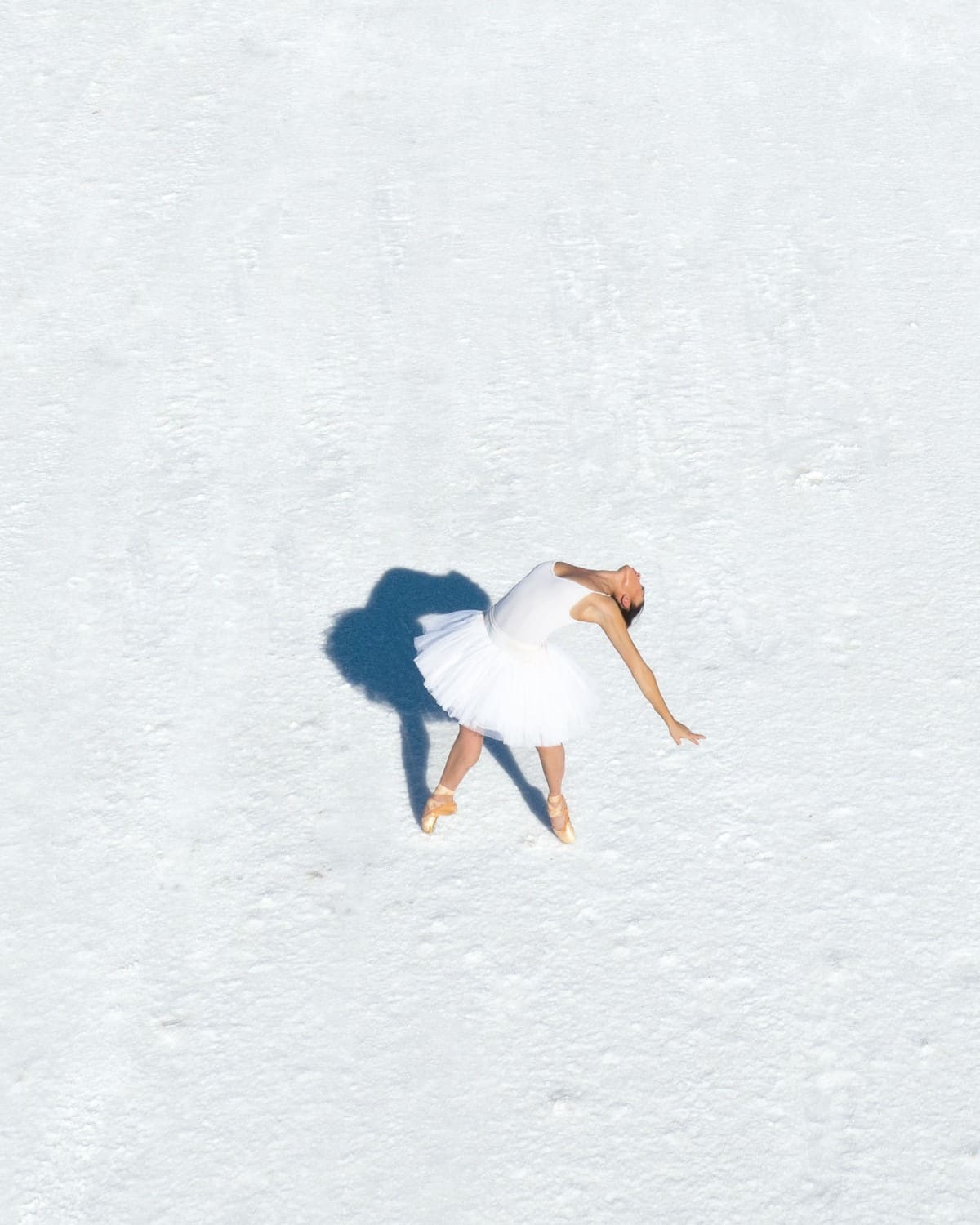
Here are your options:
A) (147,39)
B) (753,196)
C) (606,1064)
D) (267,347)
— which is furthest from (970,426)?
(147,39)

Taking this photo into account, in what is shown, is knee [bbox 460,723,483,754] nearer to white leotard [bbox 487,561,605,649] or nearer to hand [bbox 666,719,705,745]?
white leotard [bbox 487,561,605,649]

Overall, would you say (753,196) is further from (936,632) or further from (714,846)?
(714,846)

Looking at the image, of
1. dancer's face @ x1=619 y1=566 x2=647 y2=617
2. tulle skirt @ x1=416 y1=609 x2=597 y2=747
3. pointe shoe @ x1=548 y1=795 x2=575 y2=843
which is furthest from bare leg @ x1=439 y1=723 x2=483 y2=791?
dancer's face @ x1=619 y1=566 x2=647 y2=617

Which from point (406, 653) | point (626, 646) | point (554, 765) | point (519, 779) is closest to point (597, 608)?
point (626, 646)

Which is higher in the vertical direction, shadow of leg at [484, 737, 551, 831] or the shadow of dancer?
the shadow of dancer

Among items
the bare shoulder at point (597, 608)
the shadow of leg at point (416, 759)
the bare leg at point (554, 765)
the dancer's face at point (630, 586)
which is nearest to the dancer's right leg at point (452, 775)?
the shadow of leg at point (416, 759)

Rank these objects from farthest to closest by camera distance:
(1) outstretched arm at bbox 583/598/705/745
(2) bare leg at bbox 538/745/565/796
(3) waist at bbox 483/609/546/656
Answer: (2) bare leg at bbox 538/745/565/796 < (3) waist at bbox 483/609/546/656 < (1) outstretched arm at bbox 583/598/705/745

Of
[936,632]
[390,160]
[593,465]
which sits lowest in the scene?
[936,632]
